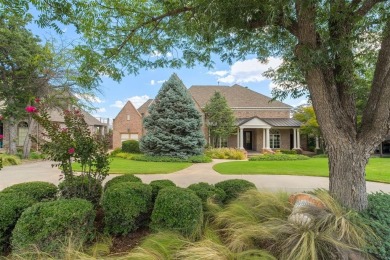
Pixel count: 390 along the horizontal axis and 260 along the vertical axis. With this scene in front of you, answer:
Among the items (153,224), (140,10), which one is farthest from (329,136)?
(140,10)

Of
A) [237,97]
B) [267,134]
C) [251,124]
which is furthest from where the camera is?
[237,97]

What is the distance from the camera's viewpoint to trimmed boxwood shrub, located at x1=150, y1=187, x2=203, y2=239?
3.28m

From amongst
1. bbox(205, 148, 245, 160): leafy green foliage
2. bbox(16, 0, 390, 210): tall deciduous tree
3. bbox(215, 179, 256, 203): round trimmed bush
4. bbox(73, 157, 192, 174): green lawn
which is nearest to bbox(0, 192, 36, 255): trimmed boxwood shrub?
bbox(16, 0, 390, 210): tall deciduous tree

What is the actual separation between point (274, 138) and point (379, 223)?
80.4 ft

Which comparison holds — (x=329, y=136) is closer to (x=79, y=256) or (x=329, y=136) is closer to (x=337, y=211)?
(x=337, y=211)

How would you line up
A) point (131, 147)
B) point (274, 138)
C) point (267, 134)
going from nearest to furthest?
point (131, 147), point (267, 134), point (274, 138)

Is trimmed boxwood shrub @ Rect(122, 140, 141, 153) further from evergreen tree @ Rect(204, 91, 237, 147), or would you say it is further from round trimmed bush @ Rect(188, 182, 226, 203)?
round trimmed bush @ Rect(188, 182, 226, 203)

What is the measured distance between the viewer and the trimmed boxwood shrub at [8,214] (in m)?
3.16

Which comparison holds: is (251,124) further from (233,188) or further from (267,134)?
(233,188)

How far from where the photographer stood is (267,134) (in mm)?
25141

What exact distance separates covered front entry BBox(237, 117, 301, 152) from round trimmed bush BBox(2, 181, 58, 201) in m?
22.0

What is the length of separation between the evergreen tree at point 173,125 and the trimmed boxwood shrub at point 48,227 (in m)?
13.9

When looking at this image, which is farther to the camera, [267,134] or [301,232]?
[267,134]

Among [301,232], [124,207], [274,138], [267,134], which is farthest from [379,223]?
[274,138]
